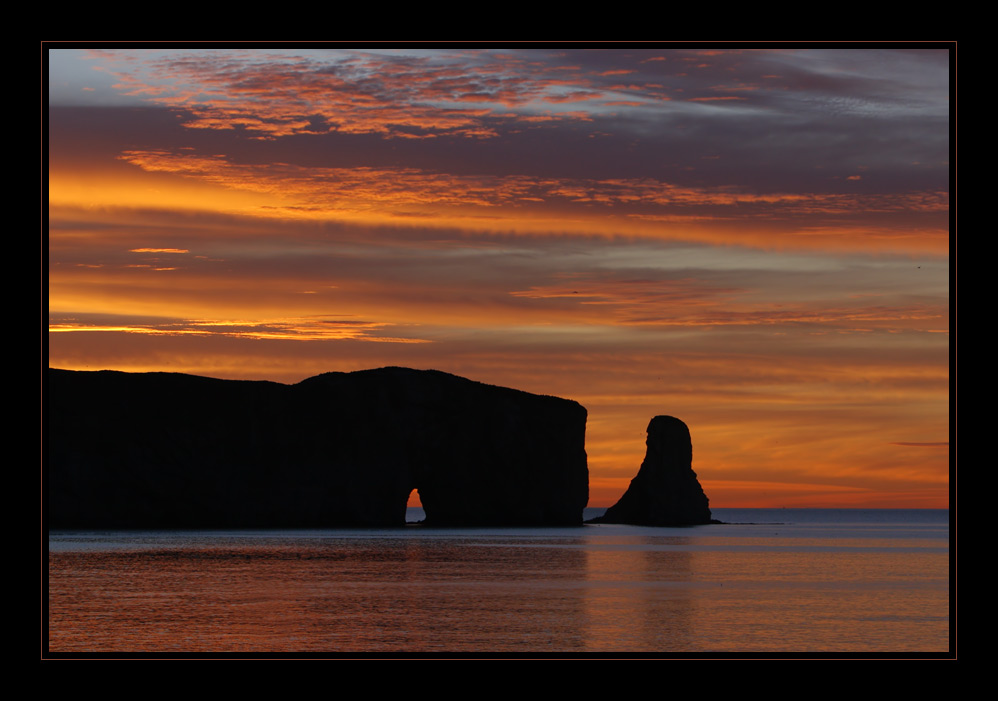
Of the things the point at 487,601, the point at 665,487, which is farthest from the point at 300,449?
the point at 487,601

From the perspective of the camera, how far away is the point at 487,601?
51312 mm

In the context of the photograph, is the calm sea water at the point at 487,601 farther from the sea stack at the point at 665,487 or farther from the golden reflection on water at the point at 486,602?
the sea stack at the point at 665,487

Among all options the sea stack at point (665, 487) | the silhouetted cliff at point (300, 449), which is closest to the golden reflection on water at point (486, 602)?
the silhouetted cliff at point (300, 449)

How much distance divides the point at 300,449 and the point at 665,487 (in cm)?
6095

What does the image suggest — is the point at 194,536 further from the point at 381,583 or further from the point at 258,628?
the point at 258,628

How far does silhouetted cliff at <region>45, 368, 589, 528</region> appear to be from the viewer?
135250mm

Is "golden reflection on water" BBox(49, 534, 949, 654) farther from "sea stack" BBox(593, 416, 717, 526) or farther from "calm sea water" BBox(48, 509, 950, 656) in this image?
"sea stack" BBox(593, 416, 717, 526)

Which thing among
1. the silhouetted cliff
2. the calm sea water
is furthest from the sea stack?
the calm sea water

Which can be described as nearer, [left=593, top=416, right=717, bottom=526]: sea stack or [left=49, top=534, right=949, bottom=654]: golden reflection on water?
[left=49, top=534, right=949, bottom=654]: golden reflection on water

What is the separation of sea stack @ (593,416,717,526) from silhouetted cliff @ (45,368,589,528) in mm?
17744

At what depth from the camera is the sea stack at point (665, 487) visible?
16638 centimetres

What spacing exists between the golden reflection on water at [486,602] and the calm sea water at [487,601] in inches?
5.1
